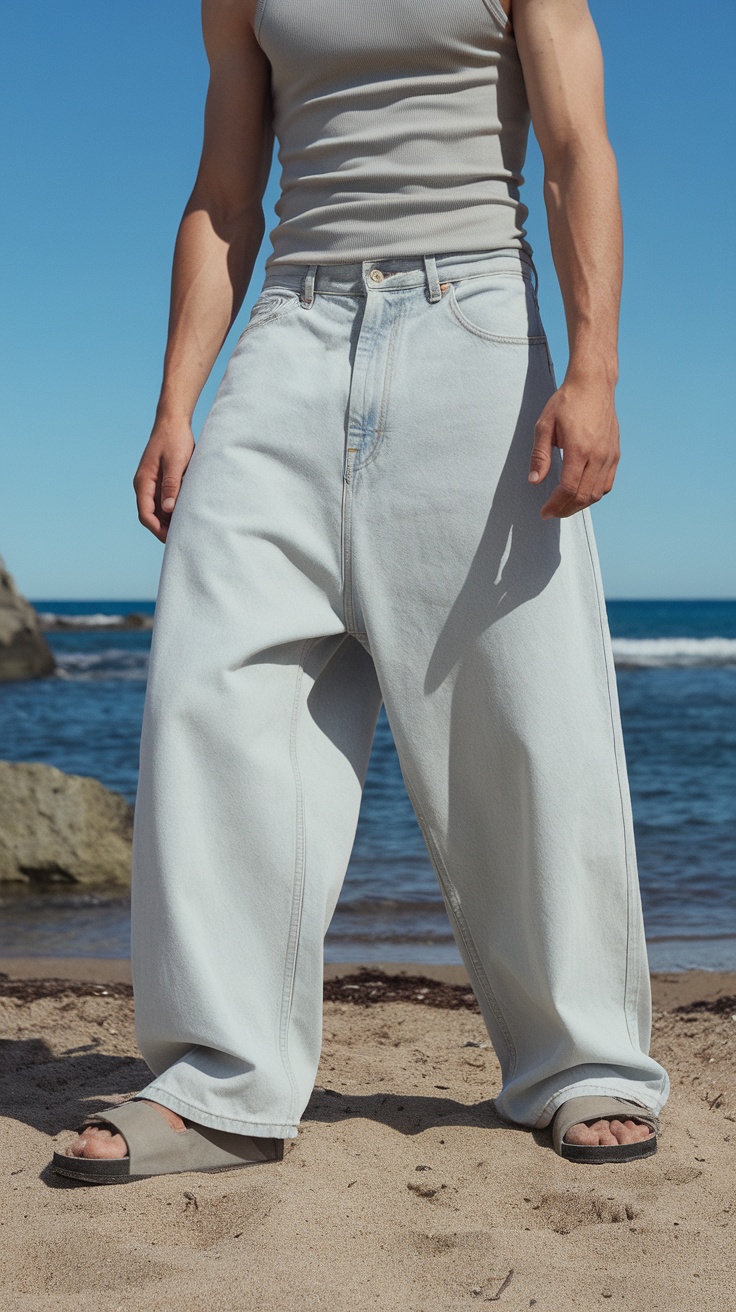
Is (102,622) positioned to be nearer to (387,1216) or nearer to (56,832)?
(56,832)

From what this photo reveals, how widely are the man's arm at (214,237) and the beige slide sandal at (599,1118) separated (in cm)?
111

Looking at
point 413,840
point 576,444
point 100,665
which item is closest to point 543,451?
point 576,444

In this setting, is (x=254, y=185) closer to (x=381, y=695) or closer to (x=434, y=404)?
(x=434, y=404)

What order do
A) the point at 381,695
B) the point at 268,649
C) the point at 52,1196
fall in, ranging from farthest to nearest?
1. the point at 381,695
2. the point at 268,649
3. the point at 52,1196

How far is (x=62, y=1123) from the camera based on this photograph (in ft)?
6.76

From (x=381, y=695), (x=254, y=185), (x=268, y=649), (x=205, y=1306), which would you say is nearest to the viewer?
(x=205, y=1306)

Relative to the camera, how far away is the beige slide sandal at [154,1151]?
5.63 feet

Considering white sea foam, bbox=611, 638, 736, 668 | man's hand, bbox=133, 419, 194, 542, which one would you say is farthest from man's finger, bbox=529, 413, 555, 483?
white sea foam, bbox=611, 638, 736, 668

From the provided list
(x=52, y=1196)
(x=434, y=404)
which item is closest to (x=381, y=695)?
(x=434, y=404)

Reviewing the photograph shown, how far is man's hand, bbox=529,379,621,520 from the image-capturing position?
1753 millimetres

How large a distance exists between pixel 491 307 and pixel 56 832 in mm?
4495

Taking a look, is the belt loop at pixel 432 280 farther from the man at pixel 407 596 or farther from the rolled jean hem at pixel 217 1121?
the rolled jean hem at pixel 217 1121

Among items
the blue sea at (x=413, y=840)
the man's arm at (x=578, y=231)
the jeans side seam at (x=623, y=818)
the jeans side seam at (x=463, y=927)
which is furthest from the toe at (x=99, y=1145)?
the blue sea at (x=413, y=840)

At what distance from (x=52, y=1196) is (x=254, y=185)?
1642 millimetres
